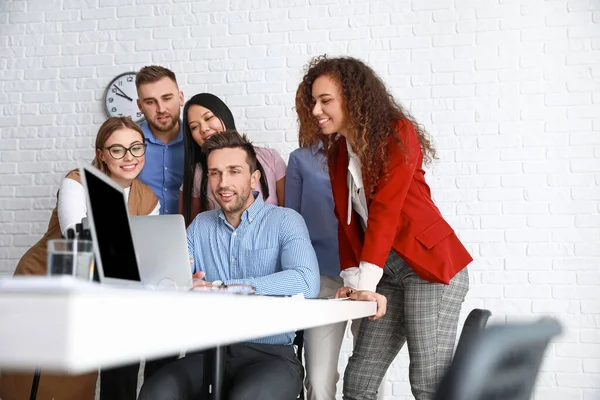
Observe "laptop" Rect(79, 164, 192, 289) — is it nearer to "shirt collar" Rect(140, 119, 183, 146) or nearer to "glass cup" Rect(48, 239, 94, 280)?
"glass cup" Rect(48, 239, 94, 280)

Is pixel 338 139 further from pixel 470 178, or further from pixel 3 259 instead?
pixel 3 259

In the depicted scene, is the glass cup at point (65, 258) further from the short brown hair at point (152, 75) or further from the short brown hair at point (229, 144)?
the short brown hair at point (152, 75)

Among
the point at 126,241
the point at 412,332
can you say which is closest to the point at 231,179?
the point at 412,332

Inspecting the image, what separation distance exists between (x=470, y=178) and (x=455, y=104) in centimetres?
41

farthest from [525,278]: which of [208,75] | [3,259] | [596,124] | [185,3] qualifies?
[3,259]

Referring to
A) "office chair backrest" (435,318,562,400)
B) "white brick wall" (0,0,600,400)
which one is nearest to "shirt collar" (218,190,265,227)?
"white brick wall" (0,0,600,400)

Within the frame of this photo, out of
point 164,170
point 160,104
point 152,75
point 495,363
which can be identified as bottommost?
point 495,363

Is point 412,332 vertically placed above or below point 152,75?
below

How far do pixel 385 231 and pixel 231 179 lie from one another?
2.26 feet

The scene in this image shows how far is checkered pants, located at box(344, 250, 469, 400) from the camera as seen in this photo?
86.9 inches

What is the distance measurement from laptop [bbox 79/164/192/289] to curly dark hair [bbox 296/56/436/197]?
0.65 meters

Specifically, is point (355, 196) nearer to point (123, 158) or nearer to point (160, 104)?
point (123, 158)

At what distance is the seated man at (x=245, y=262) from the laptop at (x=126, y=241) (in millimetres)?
168

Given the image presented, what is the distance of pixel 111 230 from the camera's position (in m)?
1.41
